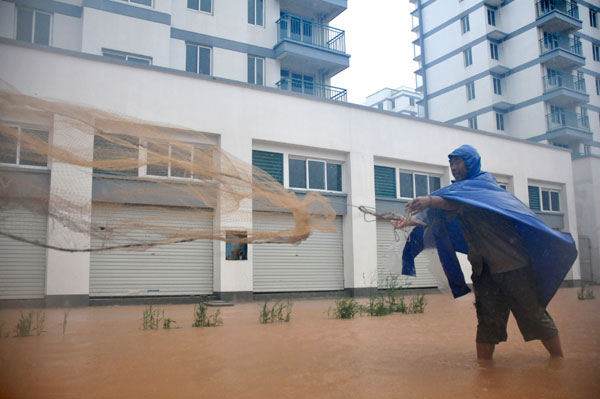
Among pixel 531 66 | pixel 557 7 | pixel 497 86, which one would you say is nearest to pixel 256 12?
pixel 497 86

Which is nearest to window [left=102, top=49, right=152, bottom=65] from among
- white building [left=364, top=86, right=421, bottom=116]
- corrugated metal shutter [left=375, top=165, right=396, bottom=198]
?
corrugated metal shutter [left=375, top=165, right=396, bottom=198]

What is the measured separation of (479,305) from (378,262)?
11.9m

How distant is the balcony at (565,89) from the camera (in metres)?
8.20

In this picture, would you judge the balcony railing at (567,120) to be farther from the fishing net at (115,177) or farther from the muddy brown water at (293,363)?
the fishing net at (115,177)

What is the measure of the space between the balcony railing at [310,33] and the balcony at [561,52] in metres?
8.51

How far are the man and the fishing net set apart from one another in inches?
62.0

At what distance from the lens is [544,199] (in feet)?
57.8

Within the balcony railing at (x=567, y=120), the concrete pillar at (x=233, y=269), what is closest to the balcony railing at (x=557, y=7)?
the balcony railing at (x=567, y=120)

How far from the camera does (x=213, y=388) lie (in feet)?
11.8

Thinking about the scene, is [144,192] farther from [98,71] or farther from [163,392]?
[98,71]

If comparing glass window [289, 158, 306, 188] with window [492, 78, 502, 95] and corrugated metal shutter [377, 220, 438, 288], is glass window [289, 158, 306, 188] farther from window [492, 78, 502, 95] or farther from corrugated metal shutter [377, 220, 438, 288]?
window [492, 78, 502, 95]

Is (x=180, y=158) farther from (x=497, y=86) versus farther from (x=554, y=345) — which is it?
(x=497, y=86)

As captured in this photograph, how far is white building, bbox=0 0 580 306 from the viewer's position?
11531mm

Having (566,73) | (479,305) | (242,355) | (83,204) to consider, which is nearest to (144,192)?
(83,204)
